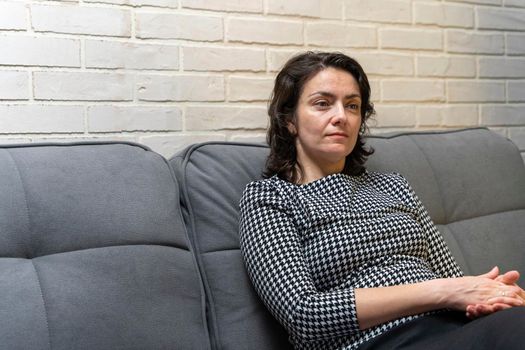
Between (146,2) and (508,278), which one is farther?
(146,2)

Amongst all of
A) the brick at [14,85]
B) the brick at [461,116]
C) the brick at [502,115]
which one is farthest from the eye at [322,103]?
the brick at [502,115]

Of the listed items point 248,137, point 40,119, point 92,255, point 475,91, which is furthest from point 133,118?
point 475,91

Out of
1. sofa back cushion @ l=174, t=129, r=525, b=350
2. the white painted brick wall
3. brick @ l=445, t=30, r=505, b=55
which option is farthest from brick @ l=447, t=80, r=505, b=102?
sofa back cushion @ l=174, t=129, r=525, b=350

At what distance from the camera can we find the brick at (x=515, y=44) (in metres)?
2.74

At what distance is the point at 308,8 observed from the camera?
2.32 m

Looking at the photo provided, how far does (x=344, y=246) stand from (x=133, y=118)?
722 millimetres

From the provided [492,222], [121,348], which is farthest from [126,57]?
[492,222]

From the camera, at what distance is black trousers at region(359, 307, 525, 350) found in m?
1.36

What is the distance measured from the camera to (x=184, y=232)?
5.65 ft

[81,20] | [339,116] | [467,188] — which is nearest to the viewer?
[339,116]

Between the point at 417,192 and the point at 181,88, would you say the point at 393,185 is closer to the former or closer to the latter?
the point at 417,192

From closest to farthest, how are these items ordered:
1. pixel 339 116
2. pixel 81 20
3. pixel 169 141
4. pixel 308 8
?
pixel 339 116
pixel 81 20
pixel 169 141
pixel 308 8

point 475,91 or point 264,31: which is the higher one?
point 264,31

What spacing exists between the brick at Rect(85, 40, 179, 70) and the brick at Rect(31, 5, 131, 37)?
Answer: 0.11 feet
